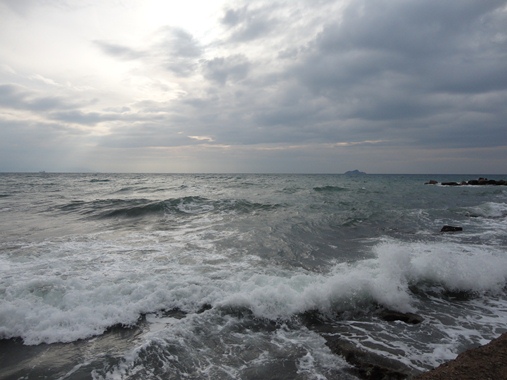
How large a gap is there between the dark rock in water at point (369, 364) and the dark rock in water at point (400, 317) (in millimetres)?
1307

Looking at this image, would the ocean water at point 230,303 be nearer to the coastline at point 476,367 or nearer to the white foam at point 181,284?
the white foam at point 181,284

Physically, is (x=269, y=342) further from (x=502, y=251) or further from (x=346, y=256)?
(x=502, y=251)

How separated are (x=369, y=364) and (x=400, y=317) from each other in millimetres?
1767

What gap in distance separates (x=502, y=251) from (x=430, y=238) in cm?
230

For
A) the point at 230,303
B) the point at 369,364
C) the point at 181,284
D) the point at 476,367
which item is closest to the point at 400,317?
the point at 369,364

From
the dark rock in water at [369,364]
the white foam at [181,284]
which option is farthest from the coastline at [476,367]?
the white foam at [181,284]

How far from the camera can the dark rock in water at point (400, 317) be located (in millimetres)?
5027

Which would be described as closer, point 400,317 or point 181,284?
point 400,317

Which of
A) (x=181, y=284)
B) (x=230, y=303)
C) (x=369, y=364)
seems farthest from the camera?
(x=181, y=284)

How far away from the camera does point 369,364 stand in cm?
376

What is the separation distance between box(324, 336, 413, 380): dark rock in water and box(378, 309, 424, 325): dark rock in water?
4.29 feet

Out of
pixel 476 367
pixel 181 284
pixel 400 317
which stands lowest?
pixel 400 317

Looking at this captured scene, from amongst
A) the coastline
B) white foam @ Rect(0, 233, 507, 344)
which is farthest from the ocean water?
the coastline

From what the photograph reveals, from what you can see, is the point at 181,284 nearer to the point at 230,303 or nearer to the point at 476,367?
the point at 230,303
